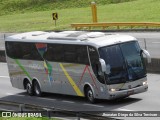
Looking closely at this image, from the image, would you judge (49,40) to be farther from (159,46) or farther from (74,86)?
(159,46)

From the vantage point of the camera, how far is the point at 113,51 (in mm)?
21062

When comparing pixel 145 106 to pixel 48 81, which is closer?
pixel 145 106

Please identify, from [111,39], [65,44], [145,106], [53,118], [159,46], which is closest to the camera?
[53,118]

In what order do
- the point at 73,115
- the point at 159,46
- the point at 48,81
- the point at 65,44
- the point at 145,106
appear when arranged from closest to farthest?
1. the point at 73,115
2. the point at 145,106
3. the point at 65,44
4. the point at 48,81
5. the point at 159,46

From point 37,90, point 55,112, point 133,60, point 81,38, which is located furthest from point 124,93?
point 37,90

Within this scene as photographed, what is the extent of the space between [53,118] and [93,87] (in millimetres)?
4871

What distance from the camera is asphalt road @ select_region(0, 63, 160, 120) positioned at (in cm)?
2016

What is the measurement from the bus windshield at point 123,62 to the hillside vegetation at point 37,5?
2263 inches

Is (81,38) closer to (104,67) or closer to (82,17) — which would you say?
(104,67)

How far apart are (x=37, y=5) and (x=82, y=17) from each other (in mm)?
22984

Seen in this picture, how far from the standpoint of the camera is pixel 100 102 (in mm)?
21891

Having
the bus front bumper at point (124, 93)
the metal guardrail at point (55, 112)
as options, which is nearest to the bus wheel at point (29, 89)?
the bus front bumper at point (124, 93)

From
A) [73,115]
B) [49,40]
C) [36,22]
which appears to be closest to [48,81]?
[49,40]

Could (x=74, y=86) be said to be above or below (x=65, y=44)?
below
